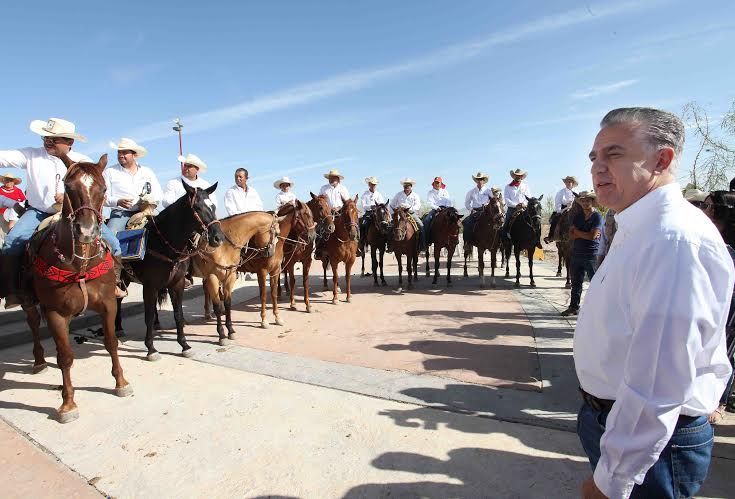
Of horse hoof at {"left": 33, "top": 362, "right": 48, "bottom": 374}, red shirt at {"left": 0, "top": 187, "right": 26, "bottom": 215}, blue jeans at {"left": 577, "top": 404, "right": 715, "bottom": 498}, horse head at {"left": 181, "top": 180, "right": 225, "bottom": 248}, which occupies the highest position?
red shirt at {"left": 0, "top": 187, "right": 26, "bottom": 215}

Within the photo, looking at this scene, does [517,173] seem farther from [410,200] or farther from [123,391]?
[123,391]

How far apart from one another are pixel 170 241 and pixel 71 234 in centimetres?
191

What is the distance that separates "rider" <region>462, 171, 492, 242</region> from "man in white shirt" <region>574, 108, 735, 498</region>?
10020 millimetres

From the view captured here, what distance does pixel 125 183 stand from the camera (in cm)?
600

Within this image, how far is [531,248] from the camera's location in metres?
10.6

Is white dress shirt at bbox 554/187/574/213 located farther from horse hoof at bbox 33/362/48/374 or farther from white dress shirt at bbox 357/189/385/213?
horse hoof at bbox 33/362/48/374

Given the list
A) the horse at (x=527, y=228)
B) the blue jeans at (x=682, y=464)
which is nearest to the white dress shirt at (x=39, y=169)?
the blue jeans at (x=682, y=464)

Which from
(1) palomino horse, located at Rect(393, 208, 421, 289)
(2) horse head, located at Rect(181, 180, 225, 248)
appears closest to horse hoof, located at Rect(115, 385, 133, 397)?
(2) horse head, located at Rect(181, 180, 225, 248)

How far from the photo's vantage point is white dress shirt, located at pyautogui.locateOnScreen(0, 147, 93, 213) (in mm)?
4371

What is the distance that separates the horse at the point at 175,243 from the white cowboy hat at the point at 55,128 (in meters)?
1.42

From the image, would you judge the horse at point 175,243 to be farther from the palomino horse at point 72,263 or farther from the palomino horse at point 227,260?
the palomino horse at point 72,263

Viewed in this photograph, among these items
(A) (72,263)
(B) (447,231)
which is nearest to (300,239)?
(A) (72,263)

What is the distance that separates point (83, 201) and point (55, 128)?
1282 mm

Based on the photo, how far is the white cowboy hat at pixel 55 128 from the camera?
4.34 metres
